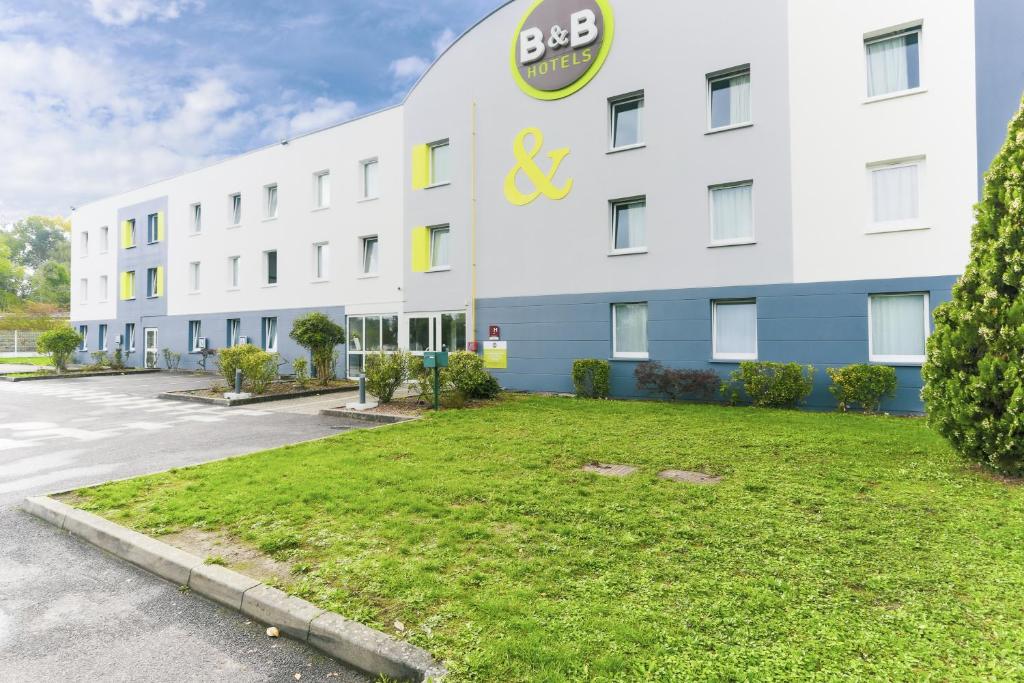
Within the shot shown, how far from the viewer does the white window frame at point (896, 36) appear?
11844 millimetres

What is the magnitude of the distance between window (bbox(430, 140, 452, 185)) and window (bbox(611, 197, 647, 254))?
6424mm

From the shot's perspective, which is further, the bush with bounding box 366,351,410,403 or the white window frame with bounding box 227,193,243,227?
the white window frame with bounding box 227,193,243,227

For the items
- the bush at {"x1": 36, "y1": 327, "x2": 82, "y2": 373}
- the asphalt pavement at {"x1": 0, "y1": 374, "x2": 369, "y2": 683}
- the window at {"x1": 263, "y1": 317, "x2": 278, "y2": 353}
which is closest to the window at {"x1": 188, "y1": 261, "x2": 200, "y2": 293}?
the bush at {"x1": 36, "y1": 327, "x2": 82, "y2": 373}

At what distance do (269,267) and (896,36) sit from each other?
932 inches

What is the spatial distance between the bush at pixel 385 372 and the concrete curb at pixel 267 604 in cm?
798

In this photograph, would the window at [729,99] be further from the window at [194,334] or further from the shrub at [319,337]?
the window at [194,334]

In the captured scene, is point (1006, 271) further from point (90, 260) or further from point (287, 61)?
point (90, 260)

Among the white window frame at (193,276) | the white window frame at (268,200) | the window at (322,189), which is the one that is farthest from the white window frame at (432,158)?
the white window frame at (193,276)

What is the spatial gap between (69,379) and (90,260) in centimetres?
1627

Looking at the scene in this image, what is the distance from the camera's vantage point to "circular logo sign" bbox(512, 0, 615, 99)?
51.1 ft

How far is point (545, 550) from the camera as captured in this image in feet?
13.3

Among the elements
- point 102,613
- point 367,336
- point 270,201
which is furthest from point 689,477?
point 270,201

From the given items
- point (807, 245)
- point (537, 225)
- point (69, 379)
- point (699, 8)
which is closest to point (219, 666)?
point (807, 245)

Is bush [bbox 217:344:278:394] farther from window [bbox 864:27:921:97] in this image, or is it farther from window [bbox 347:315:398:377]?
window [bbox 864:27:921:97]
